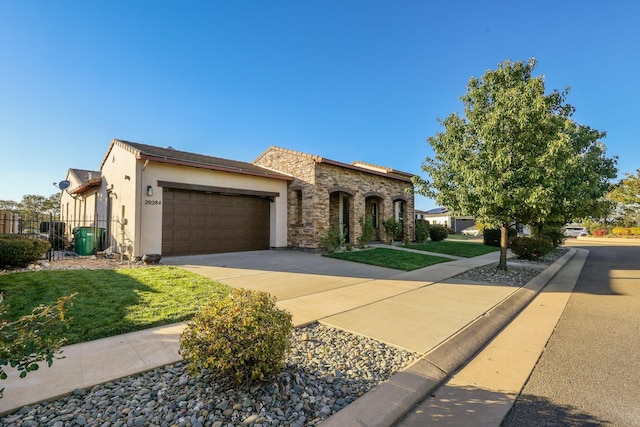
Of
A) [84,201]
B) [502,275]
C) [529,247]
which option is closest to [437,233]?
[529,247]

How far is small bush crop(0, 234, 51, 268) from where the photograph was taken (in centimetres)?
806

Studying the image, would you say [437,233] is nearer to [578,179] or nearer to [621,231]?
[578,179]

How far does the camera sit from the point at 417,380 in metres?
3.04

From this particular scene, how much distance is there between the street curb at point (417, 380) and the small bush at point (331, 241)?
329 inches

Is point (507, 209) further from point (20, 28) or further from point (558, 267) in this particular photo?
point (20, 28)

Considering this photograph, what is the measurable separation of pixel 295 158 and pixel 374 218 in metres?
6.65

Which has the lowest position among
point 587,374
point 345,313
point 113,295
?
point 587,374

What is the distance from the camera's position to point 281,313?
116 inches

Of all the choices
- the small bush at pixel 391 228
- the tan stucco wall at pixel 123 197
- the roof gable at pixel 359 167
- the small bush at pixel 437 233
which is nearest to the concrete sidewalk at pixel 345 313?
the tan stucco wall at pixel 123 197

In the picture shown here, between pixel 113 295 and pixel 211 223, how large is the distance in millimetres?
6712

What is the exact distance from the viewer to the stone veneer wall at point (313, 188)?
1380 centimetres

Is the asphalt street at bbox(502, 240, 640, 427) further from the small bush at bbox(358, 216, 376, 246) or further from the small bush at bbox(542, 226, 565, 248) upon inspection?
the small bush at bbox(542, 226, 565, 248)

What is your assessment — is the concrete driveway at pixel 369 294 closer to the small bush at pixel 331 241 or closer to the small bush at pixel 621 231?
the small bush at pixel 331 241

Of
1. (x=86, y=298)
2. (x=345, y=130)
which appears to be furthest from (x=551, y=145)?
(x=345, y=130)
